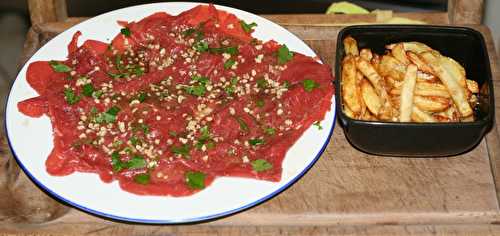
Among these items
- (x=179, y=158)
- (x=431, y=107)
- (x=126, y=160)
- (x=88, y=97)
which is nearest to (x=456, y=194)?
(x=431, y=107)

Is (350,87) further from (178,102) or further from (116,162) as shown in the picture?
(116,162)

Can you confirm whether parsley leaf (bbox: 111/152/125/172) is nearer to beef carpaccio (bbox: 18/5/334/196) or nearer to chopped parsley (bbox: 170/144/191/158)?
beef carpaccio (bbox: 18/5/334/196)

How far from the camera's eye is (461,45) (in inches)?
119

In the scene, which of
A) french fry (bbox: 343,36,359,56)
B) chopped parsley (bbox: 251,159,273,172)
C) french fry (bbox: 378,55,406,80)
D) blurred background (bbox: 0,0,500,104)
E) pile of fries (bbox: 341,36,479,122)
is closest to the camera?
chopped parsley (bbox: 251,159,273,172)

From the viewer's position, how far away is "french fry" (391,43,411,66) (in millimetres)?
2891

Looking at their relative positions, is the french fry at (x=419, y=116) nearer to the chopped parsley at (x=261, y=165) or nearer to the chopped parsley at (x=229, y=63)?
the chopped parsley at (x=261, y=165)

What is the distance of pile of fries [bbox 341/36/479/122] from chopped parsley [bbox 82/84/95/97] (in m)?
1.11

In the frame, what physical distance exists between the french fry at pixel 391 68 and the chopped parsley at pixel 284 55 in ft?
1.42

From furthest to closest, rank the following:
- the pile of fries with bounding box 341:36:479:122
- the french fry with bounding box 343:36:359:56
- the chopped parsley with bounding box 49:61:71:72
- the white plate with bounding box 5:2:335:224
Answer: the chopped parsley with bounding box 49:61:71:72 < the french fry with bounding box 343:36:359:56 < the pile of fries with bounding box 341:36:479:122 < the white plate with bounding box 5:2:335:224

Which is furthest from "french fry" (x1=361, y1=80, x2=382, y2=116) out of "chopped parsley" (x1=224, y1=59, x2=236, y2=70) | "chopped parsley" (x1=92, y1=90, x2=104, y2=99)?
"chopped parsley" (x1=92, y1=90, x2=104, y2=99)

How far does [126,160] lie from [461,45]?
159 centimetres

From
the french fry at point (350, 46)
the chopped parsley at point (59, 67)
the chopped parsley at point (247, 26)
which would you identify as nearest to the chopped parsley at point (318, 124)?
the french fry at point (350, 46)

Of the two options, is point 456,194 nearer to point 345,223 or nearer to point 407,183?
point 407,183

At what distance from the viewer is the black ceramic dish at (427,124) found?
2664 mm
